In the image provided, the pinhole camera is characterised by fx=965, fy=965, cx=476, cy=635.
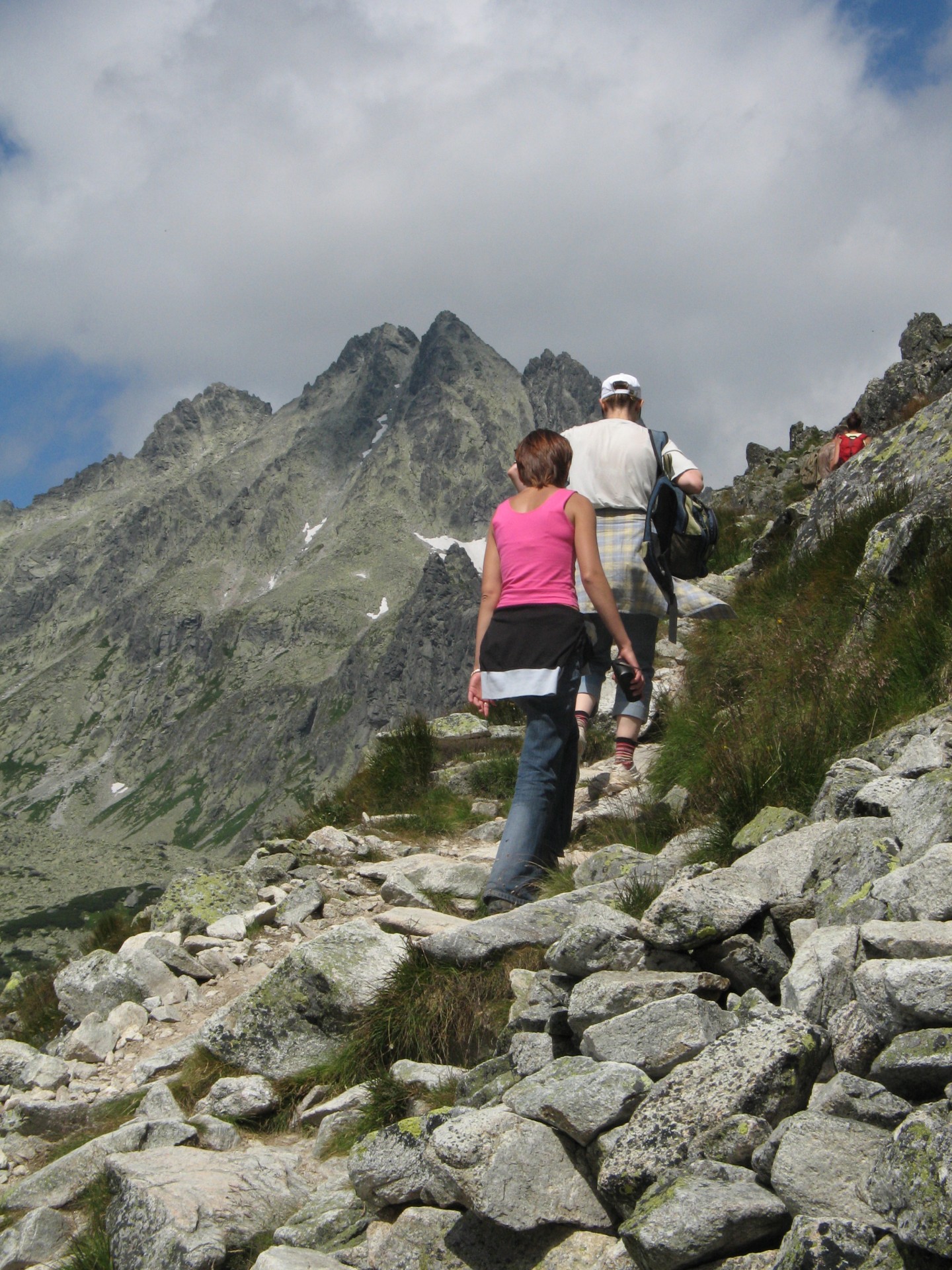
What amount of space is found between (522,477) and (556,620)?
112 cm

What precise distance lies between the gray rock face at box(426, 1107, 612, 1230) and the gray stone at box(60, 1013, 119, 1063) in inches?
149

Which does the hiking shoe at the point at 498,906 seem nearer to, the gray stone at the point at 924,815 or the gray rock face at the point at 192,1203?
the gray rock face at the point at 192,1203

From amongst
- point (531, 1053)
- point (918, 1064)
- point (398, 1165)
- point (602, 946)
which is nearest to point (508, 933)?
point (602, 946)

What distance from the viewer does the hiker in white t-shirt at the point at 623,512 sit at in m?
7.40

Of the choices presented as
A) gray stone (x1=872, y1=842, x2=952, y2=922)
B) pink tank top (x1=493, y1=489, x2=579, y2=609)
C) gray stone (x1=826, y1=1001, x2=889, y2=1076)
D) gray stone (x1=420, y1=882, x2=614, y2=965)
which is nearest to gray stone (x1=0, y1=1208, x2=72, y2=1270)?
gray stone (x1=420, y1=882, x2=614, y2=965)

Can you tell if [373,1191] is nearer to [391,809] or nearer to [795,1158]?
[795,1158]

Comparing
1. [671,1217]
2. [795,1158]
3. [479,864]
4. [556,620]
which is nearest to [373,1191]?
[671,1217]

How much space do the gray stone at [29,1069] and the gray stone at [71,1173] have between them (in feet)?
4.04

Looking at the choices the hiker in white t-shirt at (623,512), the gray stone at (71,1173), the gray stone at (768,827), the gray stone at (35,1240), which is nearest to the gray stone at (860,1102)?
the gray stone at (768,827)

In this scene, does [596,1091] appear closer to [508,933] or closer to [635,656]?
[508,933]

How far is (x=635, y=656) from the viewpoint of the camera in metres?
7.54

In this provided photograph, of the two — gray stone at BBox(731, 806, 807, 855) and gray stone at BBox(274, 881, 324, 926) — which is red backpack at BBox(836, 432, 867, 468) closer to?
gray stone at BBox(274, 881, 324, 926)

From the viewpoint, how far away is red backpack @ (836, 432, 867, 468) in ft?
52.4

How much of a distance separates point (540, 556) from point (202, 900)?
412 cm
